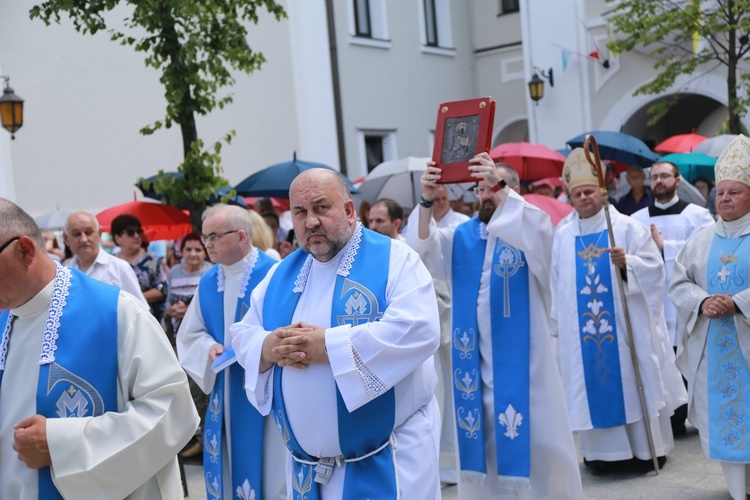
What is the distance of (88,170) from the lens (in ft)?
48.6

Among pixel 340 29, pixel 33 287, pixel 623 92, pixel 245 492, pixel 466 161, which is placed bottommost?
pixel 245 492

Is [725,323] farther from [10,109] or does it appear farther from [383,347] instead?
[10,109]

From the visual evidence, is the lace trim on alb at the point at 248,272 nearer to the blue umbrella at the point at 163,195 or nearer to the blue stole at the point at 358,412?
the blue stole at the point at 358,412

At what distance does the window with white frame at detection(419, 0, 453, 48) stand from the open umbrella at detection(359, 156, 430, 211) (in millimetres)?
9272

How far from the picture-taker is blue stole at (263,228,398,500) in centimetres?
384

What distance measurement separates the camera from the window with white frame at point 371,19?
19.3 metres

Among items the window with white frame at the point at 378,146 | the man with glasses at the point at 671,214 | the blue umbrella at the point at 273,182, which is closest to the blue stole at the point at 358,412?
the man with glasses at the point at 671,214

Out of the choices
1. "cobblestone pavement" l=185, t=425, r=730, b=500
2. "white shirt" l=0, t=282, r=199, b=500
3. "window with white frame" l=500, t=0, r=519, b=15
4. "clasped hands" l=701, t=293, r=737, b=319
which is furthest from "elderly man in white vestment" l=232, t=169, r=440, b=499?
"window with white frame" l=500, t=0, r=519, b=15

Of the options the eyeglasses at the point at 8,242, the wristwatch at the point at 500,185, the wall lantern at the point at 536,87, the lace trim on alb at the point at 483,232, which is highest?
the wall lantern at the point at 536,87

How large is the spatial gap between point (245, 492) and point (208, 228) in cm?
147

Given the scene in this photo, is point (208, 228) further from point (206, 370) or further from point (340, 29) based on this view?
point (340, 29)

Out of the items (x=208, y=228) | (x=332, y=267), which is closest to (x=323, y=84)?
(x=208, y=228)

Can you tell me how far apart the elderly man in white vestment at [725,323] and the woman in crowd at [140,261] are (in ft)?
13.7

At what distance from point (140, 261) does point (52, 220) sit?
5714mm
